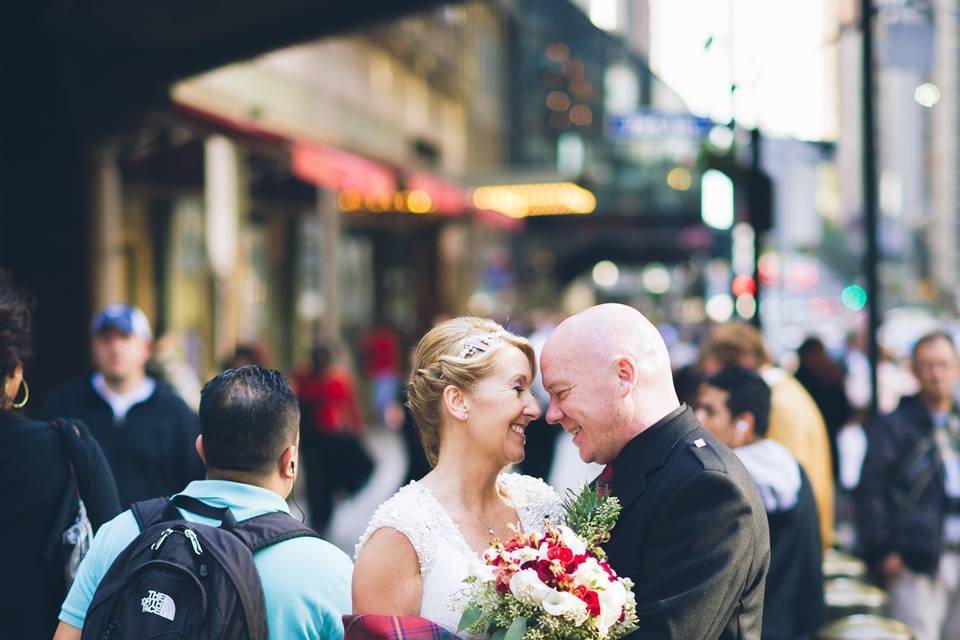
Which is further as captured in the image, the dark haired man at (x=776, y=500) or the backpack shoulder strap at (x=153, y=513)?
the dark haired man at (x=776, y=500)

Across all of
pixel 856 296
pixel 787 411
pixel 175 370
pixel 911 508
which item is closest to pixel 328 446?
pixel 175 370

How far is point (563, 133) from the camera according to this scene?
61.0 meters

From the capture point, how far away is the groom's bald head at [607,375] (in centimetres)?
332

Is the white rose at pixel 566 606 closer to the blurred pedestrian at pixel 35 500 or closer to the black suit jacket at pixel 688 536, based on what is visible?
the black suit jacket at pixel 688 536

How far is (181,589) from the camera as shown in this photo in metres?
3.14

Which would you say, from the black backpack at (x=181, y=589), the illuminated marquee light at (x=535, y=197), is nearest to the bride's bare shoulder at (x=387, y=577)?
the black backpack at (x=181, y=589)

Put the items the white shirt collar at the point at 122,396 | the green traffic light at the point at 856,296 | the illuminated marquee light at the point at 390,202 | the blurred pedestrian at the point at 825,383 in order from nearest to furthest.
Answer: the white shirt collar at the point at 122,396 < the blurred pedestrian at the point at 825,383 < the illuminated marquee light at the point at 390,202 < the green traffic light at the point at 856,296

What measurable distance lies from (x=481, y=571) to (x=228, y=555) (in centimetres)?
66

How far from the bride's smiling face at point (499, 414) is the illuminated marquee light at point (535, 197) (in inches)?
958

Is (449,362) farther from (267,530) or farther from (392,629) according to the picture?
(392,629)

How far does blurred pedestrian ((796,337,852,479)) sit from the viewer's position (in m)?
12.6

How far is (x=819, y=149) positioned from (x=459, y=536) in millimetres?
12307

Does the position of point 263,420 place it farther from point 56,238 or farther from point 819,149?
point 819,149

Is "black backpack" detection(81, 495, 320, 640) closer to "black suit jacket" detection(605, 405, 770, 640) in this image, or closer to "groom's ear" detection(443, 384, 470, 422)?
"groom's ear" detection(443, 384, 470, 422)
